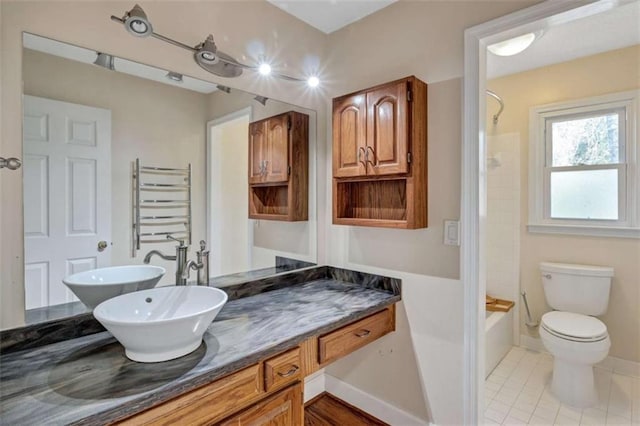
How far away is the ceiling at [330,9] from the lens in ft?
6.14

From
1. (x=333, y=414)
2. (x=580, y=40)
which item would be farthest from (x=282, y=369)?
(x=580, y=40)

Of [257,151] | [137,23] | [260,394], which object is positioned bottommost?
[260,394]

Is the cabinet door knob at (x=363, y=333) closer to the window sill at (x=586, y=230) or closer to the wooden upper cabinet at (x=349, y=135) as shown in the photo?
the wooden upper cabinet at (x=349, y=135)

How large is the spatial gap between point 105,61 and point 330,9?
1.26 m

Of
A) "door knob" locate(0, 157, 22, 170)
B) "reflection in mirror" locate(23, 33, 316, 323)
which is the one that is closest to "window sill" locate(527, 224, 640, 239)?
"reflection in mirror" locate(23, 33, 316, 323)

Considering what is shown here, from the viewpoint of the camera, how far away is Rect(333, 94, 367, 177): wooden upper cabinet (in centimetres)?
179

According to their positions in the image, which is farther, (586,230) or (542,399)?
(586,230)

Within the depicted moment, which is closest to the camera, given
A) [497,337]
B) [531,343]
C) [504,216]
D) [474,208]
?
[474,208]

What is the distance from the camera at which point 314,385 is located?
2205mm

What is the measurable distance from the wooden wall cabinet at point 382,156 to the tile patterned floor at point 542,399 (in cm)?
139

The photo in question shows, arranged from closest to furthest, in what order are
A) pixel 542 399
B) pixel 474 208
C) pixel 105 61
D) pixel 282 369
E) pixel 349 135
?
pixel 282 369, pixel 105 61, pixel 474 208, pixel 349 135, pixel 542 399

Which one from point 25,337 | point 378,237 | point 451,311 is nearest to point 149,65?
point 25,337

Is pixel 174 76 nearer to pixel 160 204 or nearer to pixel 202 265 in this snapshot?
pixel 160 204

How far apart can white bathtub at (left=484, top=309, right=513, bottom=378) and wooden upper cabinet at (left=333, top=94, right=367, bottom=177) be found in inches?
63.1
